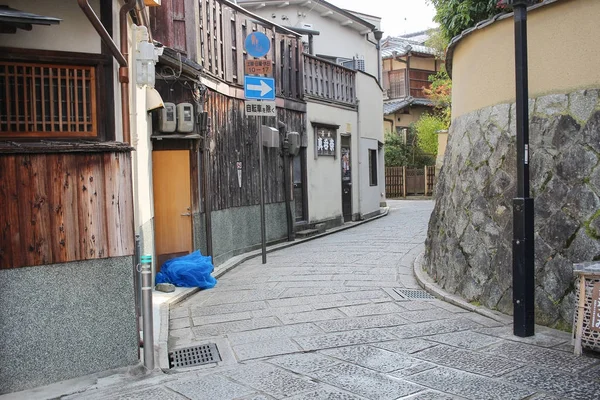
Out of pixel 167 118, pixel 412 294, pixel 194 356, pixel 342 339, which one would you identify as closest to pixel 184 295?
pixel 194 356

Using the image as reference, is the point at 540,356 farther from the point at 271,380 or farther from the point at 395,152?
the point at 395,152

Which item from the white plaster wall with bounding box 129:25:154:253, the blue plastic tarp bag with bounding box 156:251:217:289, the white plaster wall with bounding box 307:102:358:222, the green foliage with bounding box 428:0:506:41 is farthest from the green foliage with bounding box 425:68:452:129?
the white plaster wall with bounding box 129:25:154:253

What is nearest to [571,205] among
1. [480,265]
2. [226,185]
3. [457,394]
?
[480,265]

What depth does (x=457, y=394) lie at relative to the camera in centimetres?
477

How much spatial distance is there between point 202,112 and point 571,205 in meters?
6.76

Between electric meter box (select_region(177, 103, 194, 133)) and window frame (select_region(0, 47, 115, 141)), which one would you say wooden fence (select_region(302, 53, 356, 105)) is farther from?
window frame (select_region(0, 47, 115, 141))

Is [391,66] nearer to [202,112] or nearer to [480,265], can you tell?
[202,112]

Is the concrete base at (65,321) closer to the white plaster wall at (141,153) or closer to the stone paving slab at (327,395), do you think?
the stone paving slab at (327,395)

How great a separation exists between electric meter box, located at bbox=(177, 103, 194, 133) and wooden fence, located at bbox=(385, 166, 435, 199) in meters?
24.7

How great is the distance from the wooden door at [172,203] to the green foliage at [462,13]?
6194mm

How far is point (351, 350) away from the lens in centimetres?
609

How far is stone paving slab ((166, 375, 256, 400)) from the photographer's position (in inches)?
196

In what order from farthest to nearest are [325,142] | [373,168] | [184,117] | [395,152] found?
[395,152] < [373,168] < [325,142] < [184,117]

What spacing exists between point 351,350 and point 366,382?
97 centimetres
